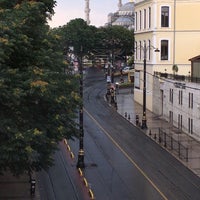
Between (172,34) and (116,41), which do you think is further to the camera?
(116,41)

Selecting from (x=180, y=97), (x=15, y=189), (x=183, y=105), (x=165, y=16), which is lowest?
(x=15, y=189)

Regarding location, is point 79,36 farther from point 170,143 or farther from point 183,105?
point 170,143

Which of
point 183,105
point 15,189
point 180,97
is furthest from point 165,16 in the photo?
point 15,189

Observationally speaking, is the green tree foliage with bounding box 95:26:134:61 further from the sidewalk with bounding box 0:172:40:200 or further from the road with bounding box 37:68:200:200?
the sidewalk with bounding box 0:172:40:200

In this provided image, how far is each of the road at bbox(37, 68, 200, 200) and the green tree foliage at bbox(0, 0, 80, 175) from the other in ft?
32.7

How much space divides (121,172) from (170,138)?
13.9m

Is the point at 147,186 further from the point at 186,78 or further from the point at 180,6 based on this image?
the point at 180,6

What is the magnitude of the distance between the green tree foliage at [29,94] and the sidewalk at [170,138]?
710 inches

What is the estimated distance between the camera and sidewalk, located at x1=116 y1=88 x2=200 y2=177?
42.5 m

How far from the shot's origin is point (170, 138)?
167ft

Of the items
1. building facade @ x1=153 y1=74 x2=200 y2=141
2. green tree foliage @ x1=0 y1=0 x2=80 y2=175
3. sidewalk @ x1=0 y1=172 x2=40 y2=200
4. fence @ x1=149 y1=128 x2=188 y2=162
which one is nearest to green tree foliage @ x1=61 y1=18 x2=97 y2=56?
building facade @ x1=153 y1=74 x2=200 y2=141

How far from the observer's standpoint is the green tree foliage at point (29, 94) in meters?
19.6

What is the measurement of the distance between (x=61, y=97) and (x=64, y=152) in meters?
23.4

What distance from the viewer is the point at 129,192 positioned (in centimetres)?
3278
